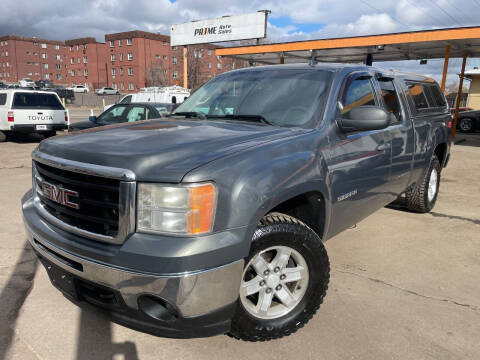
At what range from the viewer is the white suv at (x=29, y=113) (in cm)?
1191

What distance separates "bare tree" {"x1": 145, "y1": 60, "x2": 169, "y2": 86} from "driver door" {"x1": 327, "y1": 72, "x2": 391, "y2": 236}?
2352 inches

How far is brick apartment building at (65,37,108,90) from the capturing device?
7544 centimetres

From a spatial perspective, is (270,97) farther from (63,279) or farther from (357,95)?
(63,279)

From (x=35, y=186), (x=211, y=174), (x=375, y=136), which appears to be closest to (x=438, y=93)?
(x=375, y=136)

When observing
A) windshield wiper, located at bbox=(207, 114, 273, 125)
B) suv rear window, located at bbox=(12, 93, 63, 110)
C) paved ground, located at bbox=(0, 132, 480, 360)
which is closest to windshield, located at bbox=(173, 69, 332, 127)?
windshield wiper, located at bbox=(207, 114, 273, 125)

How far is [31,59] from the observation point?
3472 inches

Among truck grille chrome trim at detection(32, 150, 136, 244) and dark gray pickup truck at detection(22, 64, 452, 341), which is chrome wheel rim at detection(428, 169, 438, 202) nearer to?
dark gray pickup truck at detection(22, 64, 452, 341)

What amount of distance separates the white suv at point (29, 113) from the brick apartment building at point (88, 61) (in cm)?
6678

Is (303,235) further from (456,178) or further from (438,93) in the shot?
(456,178)

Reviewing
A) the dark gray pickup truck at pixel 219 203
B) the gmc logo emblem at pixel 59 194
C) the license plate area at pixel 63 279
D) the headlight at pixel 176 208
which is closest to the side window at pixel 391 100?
the dark gray pickup truck at pixel 219 203

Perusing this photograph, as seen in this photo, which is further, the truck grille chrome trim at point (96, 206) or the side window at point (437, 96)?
the side window at point (437, 96)

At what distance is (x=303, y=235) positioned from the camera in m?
2.48

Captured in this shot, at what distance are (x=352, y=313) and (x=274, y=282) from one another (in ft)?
2.68

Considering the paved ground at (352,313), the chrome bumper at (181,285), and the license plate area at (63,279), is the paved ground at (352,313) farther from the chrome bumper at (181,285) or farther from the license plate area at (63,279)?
the chrome bumper at (181,285)
